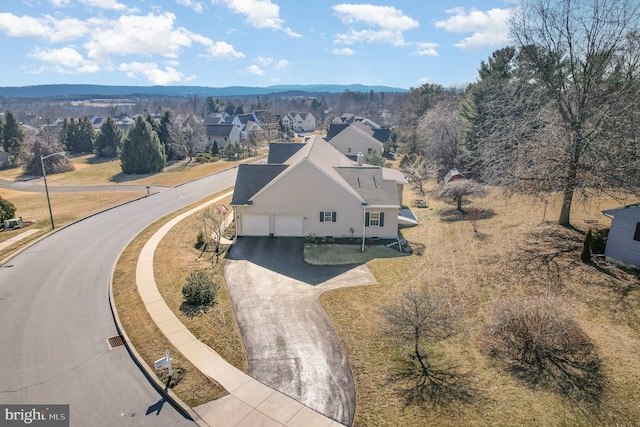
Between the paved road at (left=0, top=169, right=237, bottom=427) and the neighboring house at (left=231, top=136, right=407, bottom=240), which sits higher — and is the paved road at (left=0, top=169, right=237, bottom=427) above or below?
below

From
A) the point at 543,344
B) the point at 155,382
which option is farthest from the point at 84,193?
the point at 543,344

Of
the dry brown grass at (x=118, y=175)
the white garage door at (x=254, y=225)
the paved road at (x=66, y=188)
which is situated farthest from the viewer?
the dry brown grass at (x=118, y=175)

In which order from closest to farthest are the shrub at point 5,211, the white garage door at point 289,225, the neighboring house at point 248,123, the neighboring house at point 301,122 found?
the white garage door at point 289,225
the shrub at point 5,211
the neighboring house at point 248,123
the neighboring house at point 301,122

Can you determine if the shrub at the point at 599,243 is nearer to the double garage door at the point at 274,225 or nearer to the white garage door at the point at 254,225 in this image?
the double garage door at the point at 274,225

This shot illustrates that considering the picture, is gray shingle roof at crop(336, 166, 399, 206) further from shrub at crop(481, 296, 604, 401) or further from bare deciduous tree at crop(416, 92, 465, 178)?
bare deciduous tree at crop(416, 92, 465, 178)

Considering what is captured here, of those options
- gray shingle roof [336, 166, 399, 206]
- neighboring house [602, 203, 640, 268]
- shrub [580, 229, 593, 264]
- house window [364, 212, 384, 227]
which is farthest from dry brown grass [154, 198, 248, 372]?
neighboring house [602, 203, 640, 268]

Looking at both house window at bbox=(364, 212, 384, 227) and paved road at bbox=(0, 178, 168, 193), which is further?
paved road at bbox=(0, 178, 168, 193)

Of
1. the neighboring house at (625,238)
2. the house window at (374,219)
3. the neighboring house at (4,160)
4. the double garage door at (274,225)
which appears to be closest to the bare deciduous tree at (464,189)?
the house window at (374,219)
